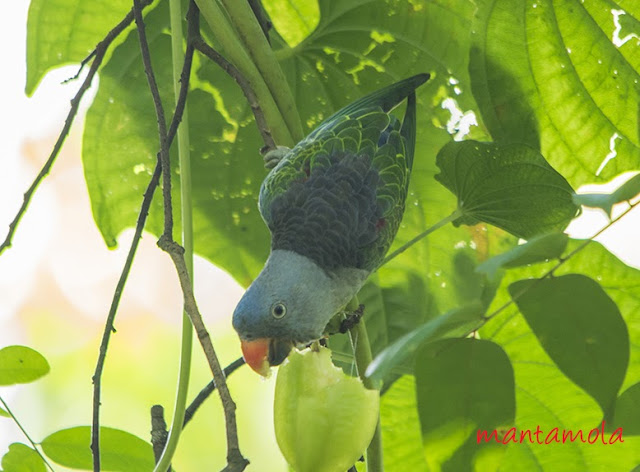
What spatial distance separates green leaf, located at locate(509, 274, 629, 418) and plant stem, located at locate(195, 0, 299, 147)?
2.94 ft

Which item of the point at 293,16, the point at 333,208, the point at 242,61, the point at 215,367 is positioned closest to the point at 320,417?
the point at 215,367

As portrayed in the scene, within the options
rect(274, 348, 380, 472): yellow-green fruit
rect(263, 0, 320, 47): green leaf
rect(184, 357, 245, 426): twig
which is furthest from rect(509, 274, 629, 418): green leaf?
rect(263, 0, 320, 47): green leaf

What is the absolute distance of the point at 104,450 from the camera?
4.84 ft

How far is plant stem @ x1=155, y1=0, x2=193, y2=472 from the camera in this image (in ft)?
4.15

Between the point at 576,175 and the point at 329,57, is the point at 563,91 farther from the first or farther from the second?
the point at 329,57

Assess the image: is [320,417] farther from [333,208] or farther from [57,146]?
[333,208]

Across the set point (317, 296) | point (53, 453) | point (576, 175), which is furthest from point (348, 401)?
point (576, 175)

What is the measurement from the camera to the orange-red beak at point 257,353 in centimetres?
207

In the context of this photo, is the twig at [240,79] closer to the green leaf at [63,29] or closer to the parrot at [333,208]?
the parrot at [333,208]

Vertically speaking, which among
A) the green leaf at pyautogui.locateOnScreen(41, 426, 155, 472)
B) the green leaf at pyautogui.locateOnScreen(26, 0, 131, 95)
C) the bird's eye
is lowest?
the bird's eye

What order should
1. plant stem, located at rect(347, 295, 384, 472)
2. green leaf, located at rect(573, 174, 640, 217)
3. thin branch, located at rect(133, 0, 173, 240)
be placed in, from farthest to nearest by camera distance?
plant stem, located at rect(347, 295, 384, 472) → thin branch, located at rect(133, 0, 173, 240) → green leaf, located at rect(573, 174, 640, 217)

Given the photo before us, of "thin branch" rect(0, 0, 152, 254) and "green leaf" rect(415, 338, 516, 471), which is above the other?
"thin branch" rect(0, 0, 152, 254)

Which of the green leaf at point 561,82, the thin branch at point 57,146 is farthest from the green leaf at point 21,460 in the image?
the green leaf at point 561,82

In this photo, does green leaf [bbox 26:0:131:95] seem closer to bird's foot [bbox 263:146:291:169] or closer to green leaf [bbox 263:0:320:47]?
A: green leaf [bbox 263:0:320:47]
